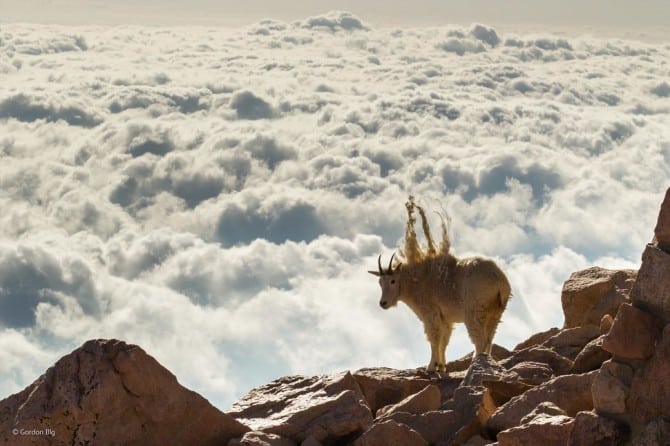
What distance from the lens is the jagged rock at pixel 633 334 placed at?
11109 millimetres

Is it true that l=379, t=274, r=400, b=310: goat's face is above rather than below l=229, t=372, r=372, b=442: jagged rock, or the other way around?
above

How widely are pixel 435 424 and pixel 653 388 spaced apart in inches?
181

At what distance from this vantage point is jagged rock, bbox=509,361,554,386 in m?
17.1

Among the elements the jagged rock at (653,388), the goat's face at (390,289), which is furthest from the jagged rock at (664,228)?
the goat's face at (390,289)

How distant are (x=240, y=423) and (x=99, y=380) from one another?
208cm

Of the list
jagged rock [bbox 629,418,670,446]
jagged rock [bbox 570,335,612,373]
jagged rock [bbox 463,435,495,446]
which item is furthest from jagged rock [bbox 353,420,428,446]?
jagged rock [bbox 629,418,670,446]

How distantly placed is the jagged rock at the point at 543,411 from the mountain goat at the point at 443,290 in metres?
8.26

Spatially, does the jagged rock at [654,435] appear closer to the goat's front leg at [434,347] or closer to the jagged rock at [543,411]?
the jagged rock at [543,411]

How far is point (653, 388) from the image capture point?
1090cm

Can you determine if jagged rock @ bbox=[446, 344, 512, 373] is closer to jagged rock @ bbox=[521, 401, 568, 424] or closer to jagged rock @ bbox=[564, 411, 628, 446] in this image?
jagged rock @ bbox=[521, 401, 568, 424]

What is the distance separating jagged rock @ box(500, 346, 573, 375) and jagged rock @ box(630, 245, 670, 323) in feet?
20.9

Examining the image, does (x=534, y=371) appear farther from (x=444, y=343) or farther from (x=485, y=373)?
(x=444, y=343)

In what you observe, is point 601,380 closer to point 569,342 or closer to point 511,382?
point 511,382

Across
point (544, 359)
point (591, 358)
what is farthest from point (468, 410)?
point (544, 359)
